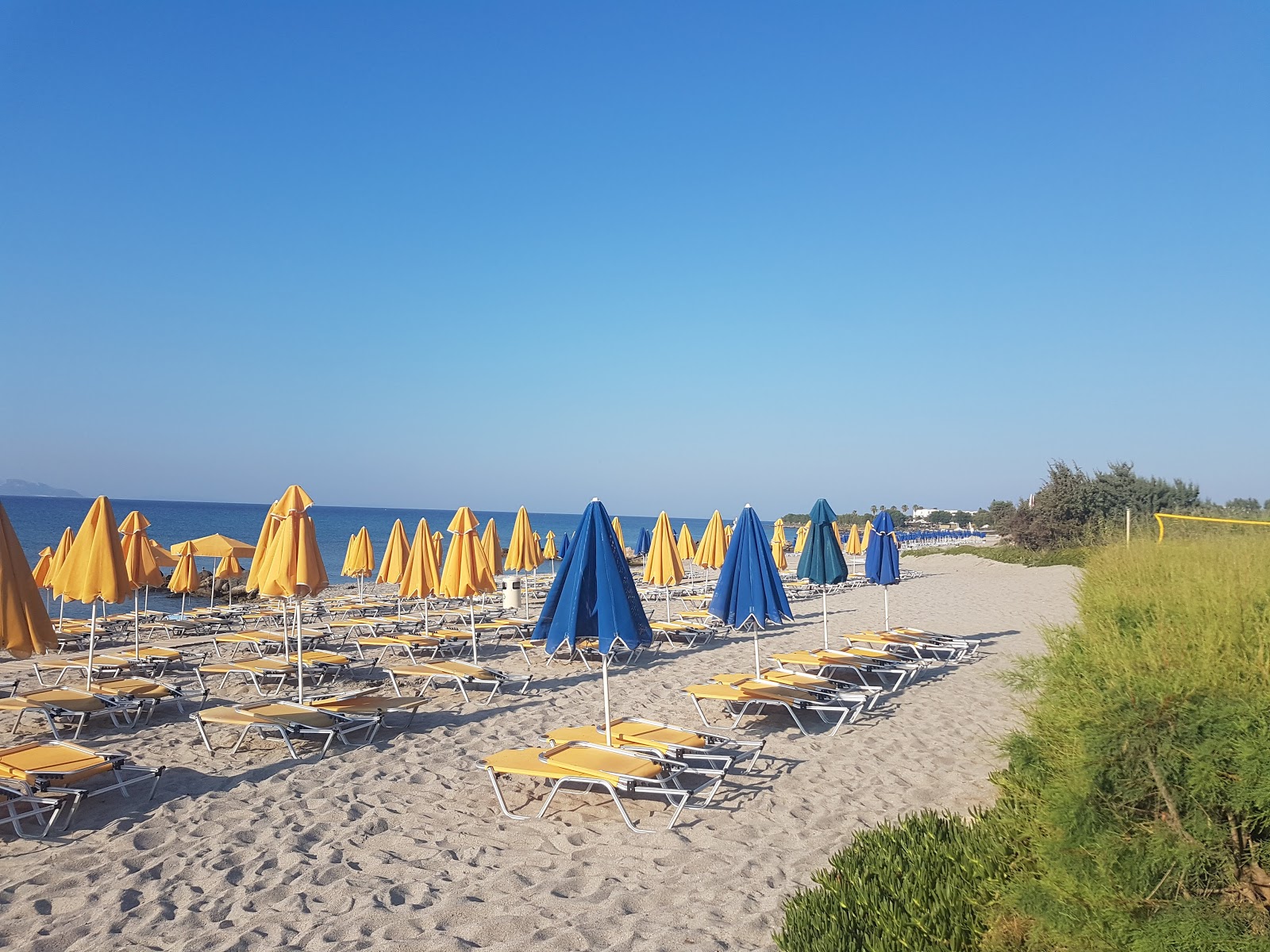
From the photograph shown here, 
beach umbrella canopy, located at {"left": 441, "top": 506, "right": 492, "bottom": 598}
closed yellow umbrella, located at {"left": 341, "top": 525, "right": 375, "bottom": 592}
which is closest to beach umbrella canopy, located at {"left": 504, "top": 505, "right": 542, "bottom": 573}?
beach umbrella canopy, located at {"left": 441, "top": 506, "right": 492, "bottom": 598}

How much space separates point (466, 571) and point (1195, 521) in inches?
335

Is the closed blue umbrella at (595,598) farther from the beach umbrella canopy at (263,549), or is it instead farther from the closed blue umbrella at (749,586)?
the beach umbrella canopy at (263,549)

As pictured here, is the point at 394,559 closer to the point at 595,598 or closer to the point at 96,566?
the point at 96,566

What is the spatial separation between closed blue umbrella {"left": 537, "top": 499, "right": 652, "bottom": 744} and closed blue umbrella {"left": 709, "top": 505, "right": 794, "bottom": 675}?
6.34 feet

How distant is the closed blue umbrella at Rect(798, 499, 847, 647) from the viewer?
31.7 feet

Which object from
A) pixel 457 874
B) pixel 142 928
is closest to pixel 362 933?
pixel 457 874

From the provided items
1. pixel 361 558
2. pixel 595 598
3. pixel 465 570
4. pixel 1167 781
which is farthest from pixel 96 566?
pixel 1167 781

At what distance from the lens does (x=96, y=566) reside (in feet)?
26.7

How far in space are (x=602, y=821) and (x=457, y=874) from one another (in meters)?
1.18

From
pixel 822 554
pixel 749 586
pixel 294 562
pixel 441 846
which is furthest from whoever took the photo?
pixel 822 554

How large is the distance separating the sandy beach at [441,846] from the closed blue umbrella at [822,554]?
75.0 inches

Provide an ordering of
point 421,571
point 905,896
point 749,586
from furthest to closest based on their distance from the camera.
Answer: point 421,571 < point 749,586 < point 905,896

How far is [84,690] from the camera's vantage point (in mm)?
8297

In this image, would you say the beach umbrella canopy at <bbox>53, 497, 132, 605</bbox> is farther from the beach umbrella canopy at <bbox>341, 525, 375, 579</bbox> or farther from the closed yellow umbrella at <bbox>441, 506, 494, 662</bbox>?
the beach umbrella canopy at <bbox>341, 525, 375, 579</bbox>
